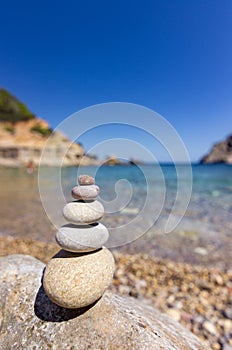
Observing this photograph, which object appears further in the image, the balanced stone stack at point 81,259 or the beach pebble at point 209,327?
the beach pebble at point 209,327

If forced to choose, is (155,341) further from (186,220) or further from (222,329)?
(186,220)

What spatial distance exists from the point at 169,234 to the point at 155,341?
17.7ft

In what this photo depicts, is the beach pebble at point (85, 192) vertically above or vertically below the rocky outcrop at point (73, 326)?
above

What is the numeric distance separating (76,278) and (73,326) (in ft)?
1.37

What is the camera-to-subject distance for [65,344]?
1.67 m

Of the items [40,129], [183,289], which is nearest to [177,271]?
[183,289]

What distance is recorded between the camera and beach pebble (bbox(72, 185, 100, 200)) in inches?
80.7

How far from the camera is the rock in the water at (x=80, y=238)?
197cm

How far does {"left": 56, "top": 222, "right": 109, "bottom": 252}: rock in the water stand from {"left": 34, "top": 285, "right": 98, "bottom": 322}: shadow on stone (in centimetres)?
58

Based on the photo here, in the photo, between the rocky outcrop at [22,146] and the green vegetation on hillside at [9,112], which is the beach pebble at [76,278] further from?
the green vegetation on hillside at [9,112]

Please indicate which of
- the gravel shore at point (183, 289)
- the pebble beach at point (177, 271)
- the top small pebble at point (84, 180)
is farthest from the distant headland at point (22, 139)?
the top small pebble at point (84, 180)

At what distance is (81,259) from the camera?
201 cm

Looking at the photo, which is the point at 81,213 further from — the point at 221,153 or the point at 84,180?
the point at 221,153

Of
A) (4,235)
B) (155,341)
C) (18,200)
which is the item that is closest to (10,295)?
(155,341)
